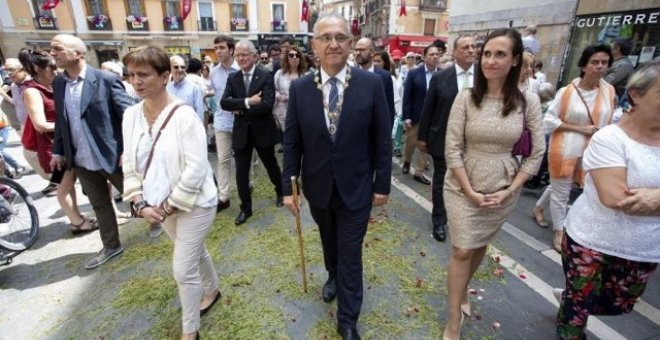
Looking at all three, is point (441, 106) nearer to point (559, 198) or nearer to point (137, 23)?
point (559, 198)

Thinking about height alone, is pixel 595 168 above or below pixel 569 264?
above

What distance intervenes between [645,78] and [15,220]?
5892mm

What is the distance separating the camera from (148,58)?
2105mm

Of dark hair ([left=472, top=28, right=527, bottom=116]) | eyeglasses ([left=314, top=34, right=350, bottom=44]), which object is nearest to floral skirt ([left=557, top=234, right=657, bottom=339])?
dark hair ([left=472, top=28, right=527, bottom=116])

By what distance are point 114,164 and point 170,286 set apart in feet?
4.38

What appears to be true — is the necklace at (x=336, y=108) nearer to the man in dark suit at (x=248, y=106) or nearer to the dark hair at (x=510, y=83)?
the dark hair at (x=510, y=83)

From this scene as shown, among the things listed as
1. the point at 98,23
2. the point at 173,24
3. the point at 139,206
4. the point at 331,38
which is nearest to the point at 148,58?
the point at 139,206

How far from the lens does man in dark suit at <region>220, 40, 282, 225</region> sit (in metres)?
3.97

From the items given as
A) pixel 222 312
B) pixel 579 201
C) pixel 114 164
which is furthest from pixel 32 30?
pixel 579 201

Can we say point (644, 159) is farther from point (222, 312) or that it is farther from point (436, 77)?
point (222, 312)

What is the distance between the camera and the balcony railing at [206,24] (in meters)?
29.9

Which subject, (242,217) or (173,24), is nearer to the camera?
(242,217)

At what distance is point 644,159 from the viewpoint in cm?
173

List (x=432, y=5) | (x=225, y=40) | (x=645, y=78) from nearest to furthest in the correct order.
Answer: (x=645, y=78)
(x=225, y=40)
(x=432, y=5)
